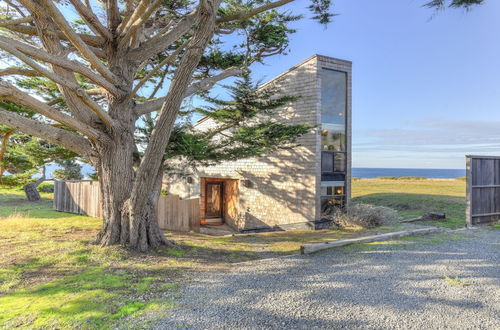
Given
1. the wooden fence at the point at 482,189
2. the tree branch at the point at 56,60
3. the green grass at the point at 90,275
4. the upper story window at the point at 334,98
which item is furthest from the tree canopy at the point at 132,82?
the wooden fence at the point at 482,189

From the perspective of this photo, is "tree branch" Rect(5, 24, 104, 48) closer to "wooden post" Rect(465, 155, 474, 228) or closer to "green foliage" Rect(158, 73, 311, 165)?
"green foliage" Rect(158, 73, 311, 165)

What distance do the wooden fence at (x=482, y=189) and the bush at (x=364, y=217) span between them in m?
2.40

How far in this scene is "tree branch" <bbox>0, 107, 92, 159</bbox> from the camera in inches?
192

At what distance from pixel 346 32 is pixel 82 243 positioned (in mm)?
11371

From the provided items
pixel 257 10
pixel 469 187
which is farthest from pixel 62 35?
pixel 469 187

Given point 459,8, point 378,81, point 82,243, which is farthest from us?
point 378,81

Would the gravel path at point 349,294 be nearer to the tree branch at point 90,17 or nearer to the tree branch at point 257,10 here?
the tree branch at point 257,10

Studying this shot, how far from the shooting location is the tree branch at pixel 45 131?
16.0 feet

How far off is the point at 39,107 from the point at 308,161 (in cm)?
818

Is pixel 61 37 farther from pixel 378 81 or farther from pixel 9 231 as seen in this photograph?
pixel 378 81

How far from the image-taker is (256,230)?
1182 cm

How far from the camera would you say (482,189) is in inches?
374

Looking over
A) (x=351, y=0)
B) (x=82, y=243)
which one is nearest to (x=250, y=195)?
(x=82, y=243)

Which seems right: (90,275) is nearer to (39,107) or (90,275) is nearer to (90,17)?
(39,107)
